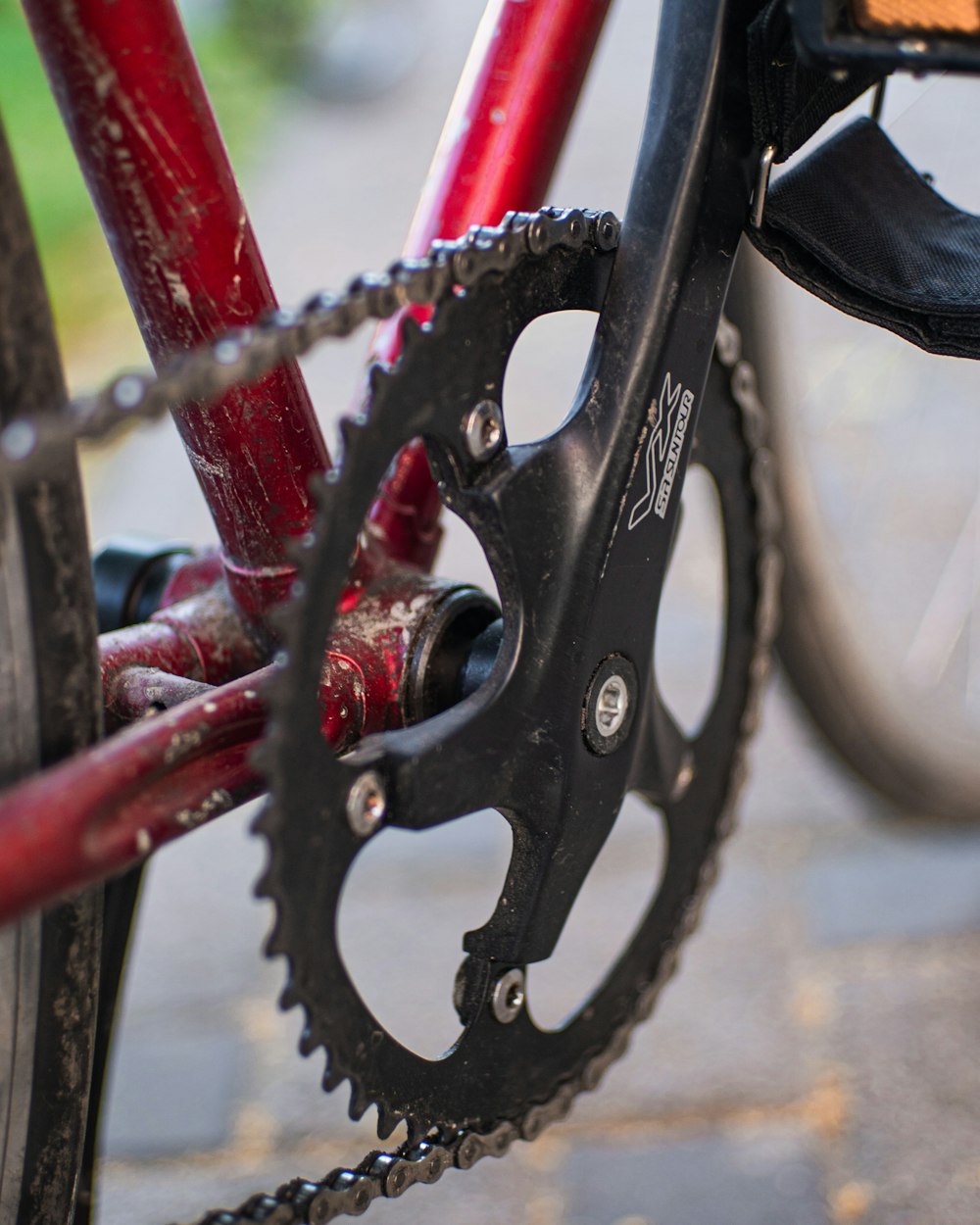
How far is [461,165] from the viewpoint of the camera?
61 centimetres

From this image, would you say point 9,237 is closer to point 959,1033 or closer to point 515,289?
point 515,289

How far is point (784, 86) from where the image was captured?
0.48 m

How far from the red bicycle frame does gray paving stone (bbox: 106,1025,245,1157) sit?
0.42 metres

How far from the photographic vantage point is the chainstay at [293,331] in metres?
0.35

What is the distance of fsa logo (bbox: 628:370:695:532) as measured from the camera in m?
0.51

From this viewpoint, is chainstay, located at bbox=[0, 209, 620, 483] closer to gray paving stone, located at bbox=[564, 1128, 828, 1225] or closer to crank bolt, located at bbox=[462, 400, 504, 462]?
crank bolt, located at bbox=[462, 400, 504, 462]

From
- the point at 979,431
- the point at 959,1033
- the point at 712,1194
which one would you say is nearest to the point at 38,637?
the point at 712,1194

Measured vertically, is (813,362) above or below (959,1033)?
above

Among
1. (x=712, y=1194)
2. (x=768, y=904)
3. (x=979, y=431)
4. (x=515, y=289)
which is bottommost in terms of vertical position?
(x=712, y=1194)

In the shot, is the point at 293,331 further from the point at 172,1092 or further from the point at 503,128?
the point at 172,1092

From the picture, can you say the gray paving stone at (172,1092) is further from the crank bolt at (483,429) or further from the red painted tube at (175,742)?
the crank bolt at (483,429)

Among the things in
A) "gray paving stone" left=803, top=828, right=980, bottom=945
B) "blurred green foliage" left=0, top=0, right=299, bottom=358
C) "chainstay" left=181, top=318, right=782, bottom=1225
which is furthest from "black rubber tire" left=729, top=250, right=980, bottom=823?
"blurred green foliage" left=0, top=0, right=299, bottom=358

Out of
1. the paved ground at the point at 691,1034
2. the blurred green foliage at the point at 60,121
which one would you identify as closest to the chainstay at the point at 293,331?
the paved ground at the point at 691,1034

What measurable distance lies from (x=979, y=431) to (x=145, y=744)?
4.86ft
